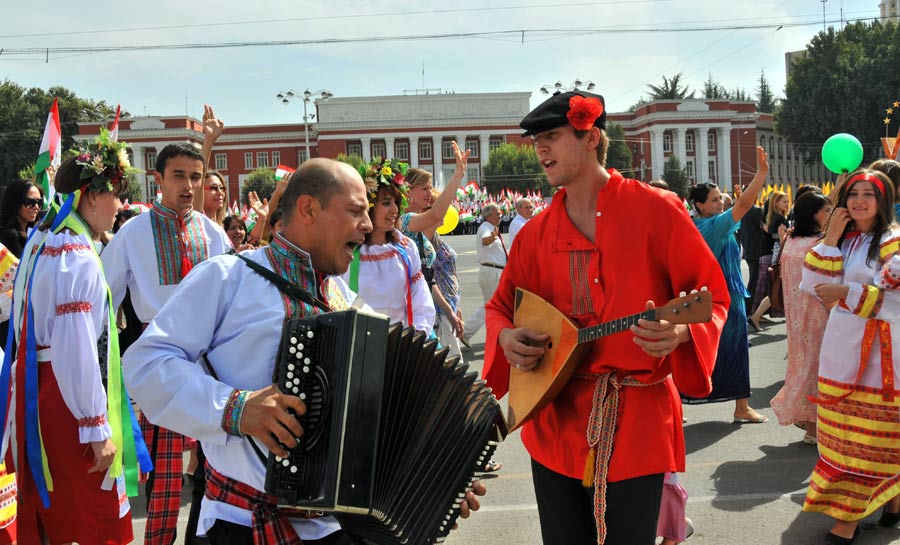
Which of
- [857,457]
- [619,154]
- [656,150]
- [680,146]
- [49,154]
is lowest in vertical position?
[857,457]

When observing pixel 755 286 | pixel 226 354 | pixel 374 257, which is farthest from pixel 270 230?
pixel 755 286

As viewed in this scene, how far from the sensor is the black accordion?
225 cm

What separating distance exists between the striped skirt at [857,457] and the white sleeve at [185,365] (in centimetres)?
387

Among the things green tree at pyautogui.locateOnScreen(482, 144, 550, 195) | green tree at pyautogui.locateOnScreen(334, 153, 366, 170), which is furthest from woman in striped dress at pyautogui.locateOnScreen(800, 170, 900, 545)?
green tree at pyautogui.locateOnScreen(482, 144, 550, 195)

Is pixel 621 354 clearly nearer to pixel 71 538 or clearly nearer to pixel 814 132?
pixel 71 538

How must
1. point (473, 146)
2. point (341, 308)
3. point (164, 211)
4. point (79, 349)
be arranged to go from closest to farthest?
point (341, 308), point (79, 349), point (164, 211), point (473, 146)

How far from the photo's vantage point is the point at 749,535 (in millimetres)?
5031

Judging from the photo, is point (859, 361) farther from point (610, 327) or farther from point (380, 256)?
point (380, 256)

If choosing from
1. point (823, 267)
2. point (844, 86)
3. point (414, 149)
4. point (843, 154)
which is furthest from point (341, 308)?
point (414, 149)

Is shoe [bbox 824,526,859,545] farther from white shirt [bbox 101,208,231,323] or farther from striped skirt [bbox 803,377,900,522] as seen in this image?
white shirt [bbox 101,208,231,323]

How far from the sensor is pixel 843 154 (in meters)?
8.34

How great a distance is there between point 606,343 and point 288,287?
1.20 meters

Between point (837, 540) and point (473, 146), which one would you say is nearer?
point (837, 540)

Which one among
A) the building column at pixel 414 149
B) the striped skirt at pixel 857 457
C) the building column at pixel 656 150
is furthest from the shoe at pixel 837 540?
the building column at pixel 414 149
